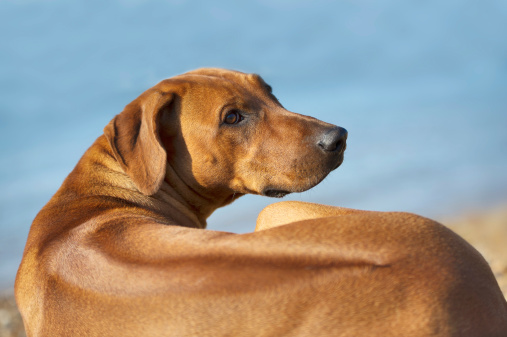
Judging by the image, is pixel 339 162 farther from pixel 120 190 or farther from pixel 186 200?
pixel 120 190

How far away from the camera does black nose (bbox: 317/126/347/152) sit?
216 inches

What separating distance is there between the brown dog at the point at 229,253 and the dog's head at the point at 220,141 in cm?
1

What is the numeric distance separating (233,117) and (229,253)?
2422mm

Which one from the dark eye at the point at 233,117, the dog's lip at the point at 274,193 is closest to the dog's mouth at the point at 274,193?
the dog's lip at the point at 274,193

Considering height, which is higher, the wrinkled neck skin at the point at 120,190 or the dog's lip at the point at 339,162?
the dog's lip at the point at 339,162

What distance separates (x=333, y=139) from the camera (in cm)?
548

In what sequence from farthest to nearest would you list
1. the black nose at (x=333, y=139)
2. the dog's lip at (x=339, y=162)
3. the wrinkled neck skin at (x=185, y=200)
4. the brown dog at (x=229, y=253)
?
the wrinkled neck skin at (x=185, y=200) → the dog's lip at (x=339, y=162) → the black nose at (x=333, y=139) → the brown dog at (x=229, y=253)

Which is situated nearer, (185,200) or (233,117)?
(233,117)

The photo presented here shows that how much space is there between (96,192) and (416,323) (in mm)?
3482

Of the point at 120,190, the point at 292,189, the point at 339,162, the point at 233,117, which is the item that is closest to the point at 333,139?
the point at 339,162

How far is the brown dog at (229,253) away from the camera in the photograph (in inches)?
129

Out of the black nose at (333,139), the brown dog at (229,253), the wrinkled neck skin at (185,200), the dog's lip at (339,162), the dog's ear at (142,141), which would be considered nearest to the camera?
the brown dog at (229,253)

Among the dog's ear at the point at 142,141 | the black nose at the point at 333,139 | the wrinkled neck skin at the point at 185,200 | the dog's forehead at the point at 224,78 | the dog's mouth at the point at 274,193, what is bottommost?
the wrinkled neck skin at the point at 185,200

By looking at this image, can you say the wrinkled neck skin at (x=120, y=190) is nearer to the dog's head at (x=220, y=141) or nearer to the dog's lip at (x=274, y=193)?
the dog's head at (x=220, y=141)
